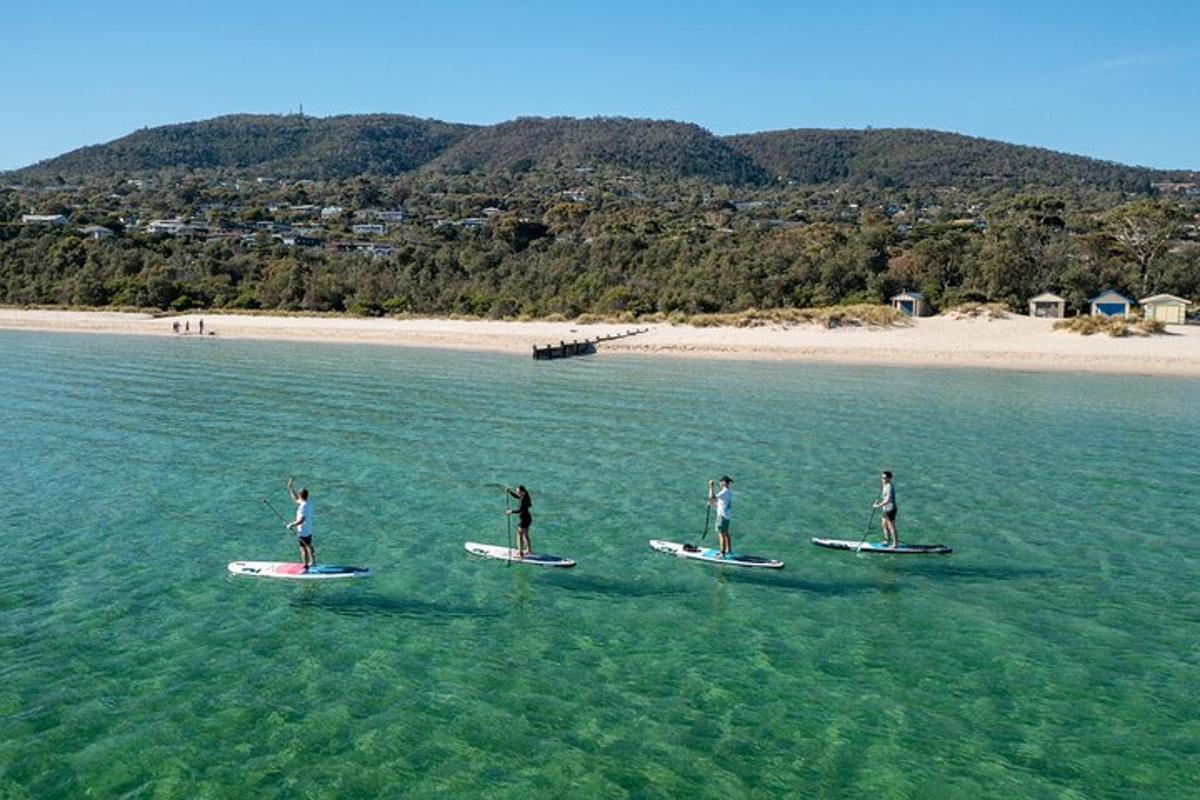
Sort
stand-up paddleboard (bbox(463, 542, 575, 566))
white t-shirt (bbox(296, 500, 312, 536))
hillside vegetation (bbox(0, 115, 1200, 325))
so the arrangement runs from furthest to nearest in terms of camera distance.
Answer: hillside vegetation (bbox(0, 115, 1200, 325)), stand-up paddleboard (bbox(463, 542, 575, 566)), white t-shirt (bbox(296, 500, 312, 536))

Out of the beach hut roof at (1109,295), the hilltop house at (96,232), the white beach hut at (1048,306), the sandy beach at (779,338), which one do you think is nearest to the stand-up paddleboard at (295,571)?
the sandy beach at (779,338)

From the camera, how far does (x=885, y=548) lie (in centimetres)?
2070

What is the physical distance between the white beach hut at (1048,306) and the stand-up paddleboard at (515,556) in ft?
219

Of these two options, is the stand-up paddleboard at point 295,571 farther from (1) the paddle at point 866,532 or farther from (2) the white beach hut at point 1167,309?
(2) the white beach hut at point 1167,309

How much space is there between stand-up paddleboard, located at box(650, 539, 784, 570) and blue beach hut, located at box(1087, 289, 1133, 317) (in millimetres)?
64243

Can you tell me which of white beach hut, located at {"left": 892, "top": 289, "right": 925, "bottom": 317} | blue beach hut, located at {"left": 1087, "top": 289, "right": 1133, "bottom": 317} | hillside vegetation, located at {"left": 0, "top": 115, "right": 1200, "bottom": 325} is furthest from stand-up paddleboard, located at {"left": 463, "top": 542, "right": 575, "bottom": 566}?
blue beach hut, located at {"left": 1087, "top": 289, "right": 1133, "bottom": 317}

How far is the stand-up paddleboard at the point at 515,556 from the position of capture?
19.4m

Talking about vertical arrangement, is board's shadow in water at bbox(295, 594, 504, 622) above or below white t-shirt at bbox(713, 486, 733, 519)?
below

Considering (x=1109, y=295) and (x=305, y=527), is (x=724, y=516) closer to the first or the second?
(x=305, y=527)

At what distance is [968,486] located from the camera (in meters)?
27.4

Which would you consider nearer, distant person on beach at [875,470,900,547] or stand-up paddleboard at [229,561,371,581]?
stand-up paddleboard at [229,561,371,581]

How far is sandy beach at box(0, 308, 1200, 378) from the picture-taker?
61656 millimetres

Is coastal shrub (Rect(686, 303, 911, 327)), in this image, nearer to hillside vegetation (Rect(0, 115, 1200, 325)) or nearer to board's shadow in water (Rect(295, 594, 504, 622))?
hillside vegetation (Rect(0, 115, 1200, 325))

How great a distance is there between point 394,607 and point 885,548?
1019cm
